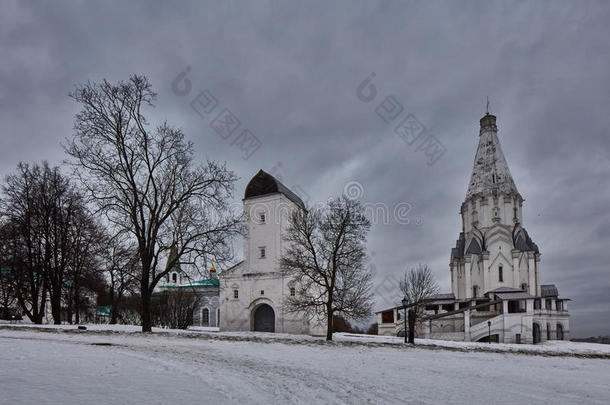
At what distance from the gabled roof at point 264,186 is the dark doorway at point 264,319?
9.71 meters

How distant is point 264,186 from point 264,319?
1140cm

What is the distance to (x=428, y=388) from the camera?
8125mm

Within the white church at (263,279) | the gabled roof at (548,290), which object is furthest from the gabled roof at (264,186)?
the gabled roof at (548,290)

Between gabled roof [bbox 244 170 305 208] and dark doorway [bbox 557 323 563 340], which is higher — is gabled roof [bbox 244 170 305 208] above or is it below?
above

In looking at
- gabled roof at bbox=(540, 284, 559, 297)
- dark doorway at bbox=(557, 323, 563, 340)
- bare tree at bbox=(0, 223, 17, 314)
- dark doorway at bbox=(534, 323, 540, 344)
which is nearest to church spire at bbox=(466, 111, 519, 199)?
gabled roof at bbox=(540, 284, 559, 297)

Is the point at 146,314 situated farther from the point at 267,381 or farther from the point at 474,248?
the point at 474,248

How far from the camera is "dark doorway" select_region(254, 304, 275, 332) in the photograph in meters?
34.2

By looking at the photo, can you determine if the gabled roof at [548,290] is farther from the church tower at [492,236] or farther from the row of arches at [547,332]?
the row of arches at [547,332]

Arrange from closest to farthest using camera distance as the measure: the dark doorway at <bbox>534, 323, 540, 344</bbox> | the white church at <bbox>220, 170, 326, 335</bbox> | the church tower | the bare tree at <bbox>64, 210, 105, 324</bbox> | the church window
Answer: the bare tree at <bbox>64, 210, 105, 324</bbox> < the white church at <bbox>220, 170, 326, 335</bbox> < the dark doorway at <bbox>534, 323, 540, 344</bbox> < the church window < the church tower

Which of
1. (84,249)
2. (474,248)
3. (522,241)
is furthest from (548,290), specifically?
(84,249)

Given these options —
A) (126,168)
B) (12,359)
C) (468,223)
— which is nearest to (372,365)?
(12,359)

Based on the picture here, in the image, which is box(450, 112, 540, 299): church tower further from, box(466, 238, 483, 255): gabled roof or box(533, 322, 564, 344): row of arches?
box(533, 322, 564, 344): row of arches

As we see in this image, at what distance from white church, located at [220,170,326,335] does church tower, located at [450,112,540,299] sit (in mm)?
33130

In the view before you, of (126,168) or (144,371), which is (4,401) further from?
(126,168)
